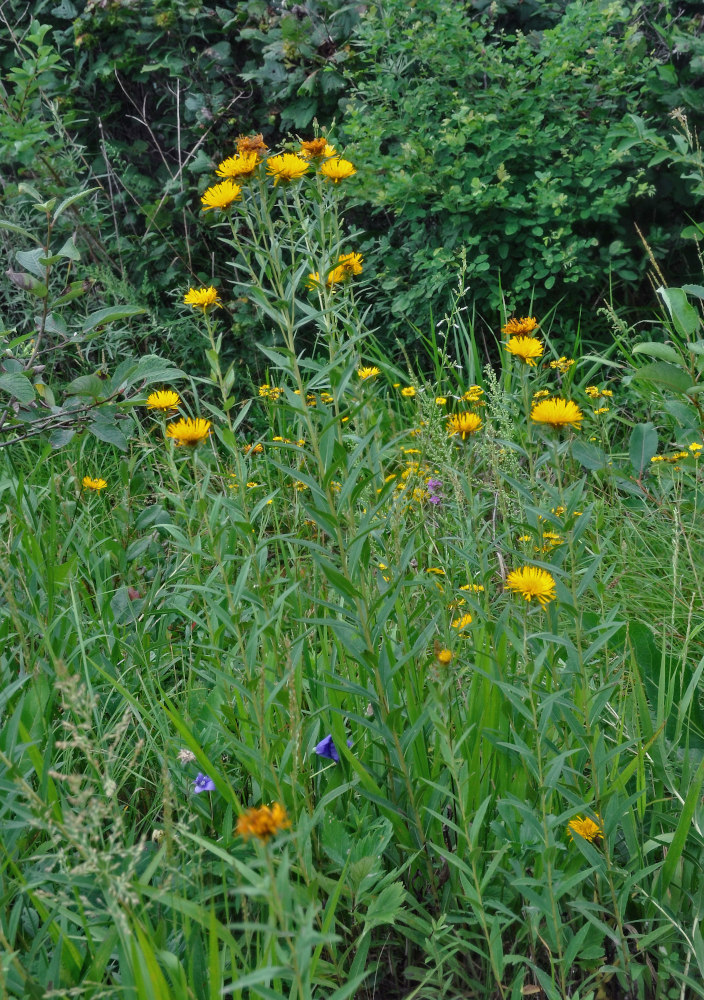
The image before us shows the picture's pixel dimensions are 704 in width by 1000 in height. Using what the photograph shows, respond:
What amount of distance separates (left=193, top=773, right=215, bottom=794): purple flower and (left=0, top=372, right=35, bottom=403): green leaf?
35.0 inches

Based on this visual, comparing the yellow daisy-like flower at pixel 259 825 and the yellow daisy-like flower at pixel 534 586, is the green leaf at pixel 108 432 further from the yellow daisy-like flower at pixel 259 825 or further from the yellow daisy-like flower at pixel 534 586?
the yellow daisy-like flower at pixel 259 825

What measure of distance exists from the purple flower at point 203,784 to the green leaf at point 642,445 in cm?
156

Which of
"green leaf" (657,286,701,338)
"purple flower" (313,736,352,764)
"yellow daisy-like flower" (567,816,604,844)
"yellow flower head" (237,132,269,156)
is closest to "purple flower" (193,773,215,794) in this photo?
"purple flower" (313,736,352,764)

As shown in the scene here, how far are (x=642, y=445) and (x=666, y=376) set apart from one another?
0.82ft

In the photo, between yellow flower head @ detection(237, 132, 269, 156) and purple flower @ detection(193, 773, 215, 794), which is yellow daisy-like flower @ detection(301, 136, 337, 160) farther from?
purple flower @ detection(193, 773, 215, 794)

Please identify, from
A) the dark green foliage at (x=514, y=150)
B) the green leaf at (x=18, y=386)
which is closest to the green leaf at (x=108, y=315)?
the green leaf at (x=18, y=386)

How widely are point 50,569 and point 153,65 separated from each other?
10.0 ft

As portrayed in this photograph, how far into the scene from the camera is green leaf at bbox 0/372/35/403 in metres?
1.87

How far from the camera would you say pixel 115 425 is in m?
2.04

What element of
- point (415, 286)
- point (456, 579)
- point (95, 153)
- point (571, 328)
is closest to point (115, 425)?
point (456, 579)

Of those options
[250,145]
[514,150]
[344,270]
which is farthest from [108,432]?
[514,150]

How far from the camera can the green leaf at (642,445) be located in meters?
2.52

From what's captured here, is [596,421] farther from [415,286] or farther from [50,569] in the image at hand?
[50,569]

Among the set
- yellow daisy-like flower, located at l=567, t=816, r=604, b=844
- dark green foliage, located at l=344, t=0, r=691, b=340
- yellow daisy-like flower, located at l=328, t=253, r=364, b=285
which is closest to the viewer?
yellow daisy-like flower, located at l=567, t=816, r=604, b=844
